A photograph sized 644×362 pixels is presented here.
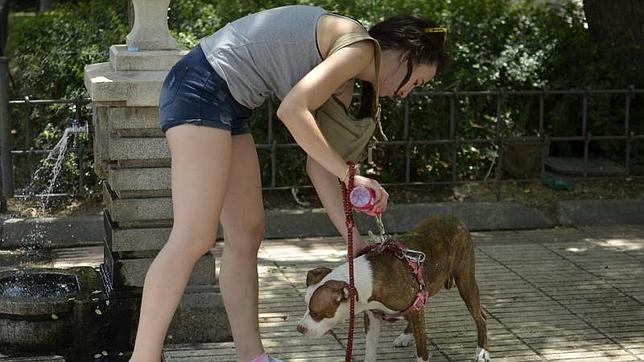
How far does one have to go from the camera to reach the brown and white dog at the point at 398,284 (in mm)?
4363

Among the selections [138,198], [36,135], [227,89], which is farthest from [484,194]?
[227,89]

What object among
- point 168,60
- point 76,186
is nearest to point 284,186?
point 76,186

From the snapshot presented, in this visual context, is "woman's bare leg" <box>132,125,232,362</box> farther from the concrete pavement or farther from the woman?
the concrete pavement

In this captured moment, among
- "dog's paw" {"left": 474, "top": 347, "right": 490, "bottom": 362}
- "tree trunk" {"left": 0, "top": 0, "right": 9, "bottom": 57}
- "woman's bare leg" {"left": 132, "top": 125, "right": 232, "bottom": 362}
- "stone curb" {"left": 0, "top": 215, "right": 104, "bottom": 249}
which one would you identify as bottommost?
"dog's paw" {"left": 474, "top": 347, "right": 490, "bottom": 362}

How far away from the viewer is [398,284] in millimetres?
4523

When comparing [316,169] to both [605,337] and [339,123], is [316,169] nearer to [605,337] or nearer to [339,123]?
[339,123]

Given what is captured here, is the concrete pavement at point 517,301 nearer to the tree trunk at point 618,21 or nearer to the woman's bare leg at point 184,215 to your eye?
the woman's bare leg at point 184,215

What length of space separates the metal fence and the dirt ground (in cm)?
8

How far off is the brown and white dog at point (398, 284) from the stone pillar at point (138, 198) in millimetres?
893

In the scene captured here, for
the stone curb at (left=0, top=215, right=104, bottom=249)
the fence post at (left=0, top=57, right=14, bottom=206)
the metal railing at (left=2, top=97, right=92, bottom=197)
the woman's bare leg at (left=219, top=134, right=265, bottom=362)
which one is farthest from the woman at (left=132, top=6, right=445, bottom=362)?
the fence post at (left=0, top=57, right=14, bottom=206)

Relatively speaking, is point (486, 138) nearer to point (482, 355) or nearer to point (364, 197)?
point (482, 355)

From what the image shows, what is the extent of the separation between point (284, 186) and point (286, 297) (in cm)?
192

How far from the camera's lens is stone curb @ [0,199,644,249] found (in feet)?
24.5

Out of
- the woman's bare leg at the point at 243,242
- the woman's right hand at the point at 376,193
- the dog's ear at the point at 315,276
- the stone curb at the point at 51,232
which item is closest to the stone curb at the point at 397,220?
the stone curb at the point at 51,232
